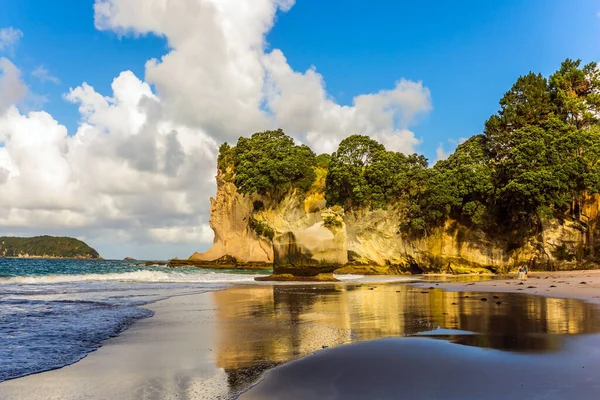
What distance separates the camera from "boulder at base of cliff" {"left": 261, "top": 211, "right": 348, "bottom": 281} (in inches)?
1244

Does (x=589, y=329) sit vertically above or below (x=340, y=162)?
below

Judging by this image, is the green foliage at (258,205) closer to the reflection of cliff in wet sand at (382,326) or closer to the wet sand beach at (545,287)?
the wet sand beach at (545,287)

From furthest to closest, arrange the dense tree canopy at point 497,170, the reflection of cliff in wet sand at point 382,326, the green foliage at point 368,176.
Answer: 1. the green foliage at point 368,176
2. the dense tree canopy at point 497,170
3. the reflection of cliff in wet sand at point 382,326

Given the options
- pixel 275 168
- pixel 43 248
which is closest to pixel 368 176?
pixel 275 168

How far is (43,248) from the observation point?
16150 cm

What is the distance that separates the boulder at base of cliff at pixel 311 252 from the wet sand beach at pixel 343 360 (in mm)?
21136

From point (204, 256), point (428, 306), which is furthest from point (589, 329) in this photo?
point (204, 256)

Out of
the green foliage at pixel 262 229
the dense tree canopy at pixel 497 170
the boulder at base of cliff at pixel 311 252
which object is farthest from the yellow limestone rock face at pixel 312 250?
the green foliage at pixel 262 229

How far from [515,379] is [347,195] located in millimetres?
51656

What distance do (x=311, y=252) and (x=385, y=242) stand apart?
23.2m

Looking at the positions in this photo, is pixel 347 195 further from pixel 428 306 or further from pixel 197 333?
pixel 197 333

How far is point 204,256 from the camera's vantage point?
74750 mm

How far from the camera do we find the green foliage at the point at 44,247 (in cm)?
15738

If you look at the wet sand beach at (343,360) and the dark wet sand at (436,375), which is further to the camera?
the wet sand beach at (343,360)
